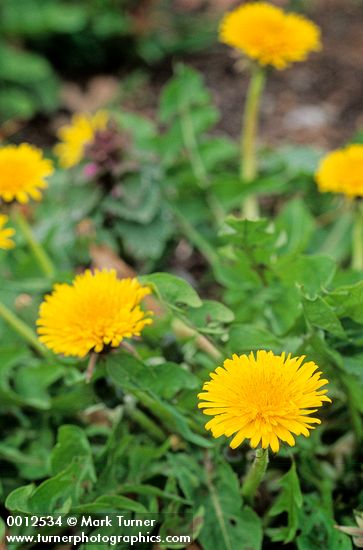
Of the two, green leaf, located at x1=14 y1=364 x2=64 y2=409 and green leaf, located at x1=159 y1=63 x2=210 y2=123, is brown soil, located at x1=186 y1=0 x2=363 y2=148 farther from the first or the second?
green leaf, located at x1=14 y1=364 x2=64 y2=409

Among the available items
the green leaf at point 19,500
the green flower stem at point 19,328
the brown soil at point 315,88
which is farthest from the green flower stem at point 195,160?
the green leaf at point 19,500

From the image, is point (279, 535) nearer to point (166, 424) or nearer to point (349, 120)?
point (166, 424)

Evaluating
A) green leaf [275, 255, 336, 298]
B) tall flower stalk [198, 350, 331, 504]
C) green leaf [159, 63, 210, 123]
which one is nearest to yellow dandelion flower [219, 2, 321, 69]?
green leaf [159, 63, 210, 123]

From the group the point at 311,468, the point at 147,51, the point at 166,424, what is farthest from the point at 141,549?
the point at 147,51

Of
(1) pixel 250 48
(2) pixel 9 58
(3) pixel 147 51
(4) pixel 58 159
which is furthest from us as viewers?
(3) pixel 147 51

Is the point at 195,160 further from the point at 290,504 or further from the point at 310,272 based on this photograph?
the point at 290,504

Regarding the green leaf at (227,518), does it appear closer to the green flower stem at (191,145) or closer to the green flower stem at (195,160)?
the green flower stem at (195,160)

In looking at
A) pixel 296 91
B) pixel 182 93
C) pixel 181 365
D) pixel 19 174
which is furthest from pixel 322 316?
pixel 296 91
